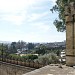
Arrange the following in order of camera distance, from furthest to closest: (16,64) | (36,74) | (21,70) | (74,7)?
(16,64)
(21,70)
(74,7)
(36,74)

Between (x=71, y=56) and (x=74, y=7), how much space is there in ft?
5.59

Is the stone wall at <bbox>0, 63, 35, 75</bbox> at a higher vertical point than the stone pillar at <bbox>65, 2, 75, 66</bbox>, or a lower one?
lower

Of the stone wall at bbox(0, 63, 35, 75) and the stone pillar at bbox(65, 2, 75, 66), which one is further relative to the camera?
the stone wall at bbox(0, 63, 35, 75)

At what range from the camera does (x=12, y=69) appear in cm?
2180

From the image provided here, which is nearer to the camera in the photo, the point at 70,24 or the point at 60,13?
the point at 70,24

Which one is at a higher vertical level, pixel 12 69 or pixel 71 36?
pixel 71 36

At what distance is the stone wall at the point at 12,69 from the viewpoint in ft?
66.8

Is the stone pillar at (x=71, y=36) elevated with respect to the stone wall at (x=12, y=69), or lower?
elevated

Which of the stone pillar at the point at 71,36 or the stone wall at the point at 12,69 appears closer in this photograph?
the stone pillar at the point at 71,36

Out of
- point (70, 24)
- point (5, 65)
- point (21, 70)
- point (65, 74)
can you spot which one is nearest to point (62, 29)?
point (21, 70)

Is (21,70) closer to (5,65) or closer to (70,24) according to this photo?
(5,65)

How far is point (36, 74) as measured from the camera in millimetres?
5270

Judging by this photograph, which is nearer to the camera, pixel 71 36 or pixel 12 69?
pixel 71 36

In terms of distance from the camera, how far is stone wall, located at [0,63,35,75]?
2038cm
